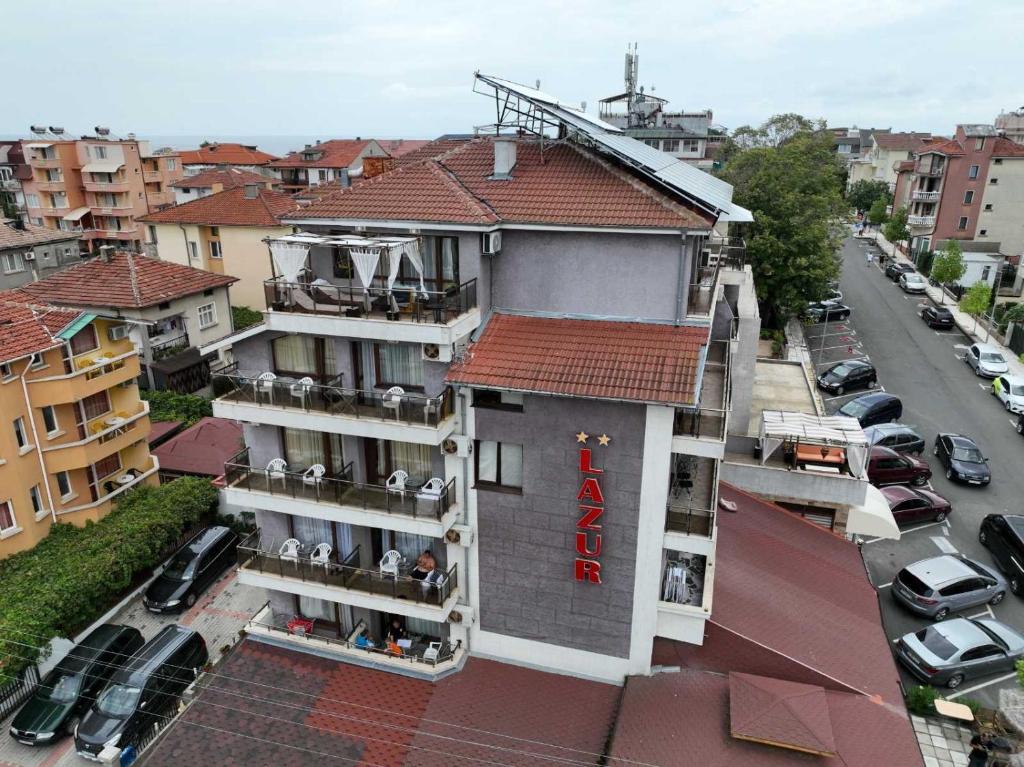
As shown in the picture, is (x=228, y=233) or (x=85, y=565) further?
(x=228, y=233)

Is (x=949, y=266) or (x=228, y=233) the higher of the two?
(x=228, y=233)

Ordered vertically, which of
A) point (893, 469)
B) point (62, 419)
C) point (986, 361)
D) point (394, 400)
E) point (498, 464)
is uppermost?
point (394, 400)

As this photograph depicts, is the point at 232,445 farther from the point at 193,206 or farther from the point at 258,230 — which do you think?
the point at 193,206

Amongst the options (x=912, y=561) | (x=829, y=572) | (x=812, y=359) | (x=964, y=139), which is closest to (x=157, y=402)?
(x=829, y=572)

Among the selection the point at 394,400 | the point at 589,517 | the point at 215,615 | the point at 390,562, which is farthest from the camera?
the point at 215,615

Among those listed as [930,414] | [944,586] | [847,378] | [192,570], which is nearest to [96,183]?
[192,570]

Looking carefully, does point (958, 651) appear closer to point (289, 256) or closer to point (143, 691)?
point (289, 256)

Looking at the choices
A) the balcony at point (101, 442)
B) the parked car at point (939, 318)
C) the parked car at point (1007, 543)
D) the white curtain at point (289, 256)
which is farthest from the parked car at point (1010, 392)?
the balcony at point (101, 442)
